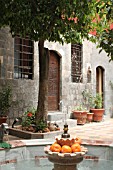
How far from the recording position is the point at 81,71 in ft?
36.2

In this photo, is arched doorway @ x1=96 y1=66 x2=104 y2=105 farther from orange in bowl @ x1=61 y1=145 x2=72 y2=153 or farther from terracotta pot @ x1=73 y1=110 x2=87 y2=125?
orange in bowl @ x1=61 y1=145 x2=72 y2=153

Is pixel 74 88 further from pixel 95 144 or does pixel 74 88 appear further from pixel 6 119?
pixel 95 144

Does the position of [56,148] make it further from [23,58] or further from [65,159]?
[23,58]

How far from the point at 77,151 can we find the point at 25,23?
3404 millimetres

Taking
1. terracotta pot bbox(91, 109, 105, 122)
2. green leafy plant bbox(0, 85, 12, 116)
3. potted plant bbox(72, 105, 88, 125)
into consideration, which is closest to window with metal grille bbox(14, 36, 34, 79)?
green leafy plant bbox(0, 85, 12, 116)

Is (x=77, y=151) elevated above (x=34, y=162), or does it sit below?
above

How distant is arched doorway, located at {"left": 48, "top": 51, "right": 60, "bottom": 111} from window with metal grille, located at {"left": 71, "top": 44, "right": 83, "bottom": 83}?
0.85 meters

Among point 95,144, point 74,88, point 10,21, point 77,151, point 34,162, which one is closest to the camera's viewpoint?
point 77,151

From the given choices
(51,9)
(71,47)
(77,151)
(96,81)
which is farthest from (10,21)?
(96,81)

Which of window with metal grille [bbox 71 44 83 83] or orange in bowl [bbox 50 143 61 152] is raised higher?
window with metal grille [bbox 71 44 83 83]

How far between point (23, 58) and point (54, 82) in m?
1.68

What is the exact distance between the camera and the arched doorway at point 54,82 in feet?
31.9

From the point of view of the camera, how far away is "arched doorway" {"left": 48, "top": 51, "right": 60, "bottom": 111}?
31.9 feet

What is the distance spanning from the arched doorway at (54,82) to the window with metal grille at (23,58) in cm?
105
